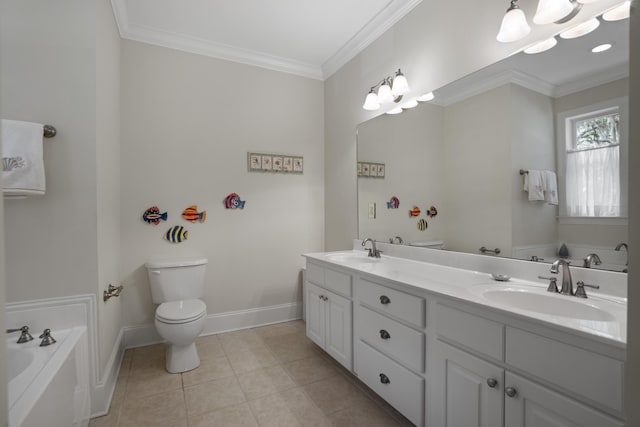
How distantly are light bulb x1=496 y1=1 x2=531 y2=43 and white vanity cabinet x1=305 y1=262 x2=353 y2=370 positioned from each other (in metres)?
1.55

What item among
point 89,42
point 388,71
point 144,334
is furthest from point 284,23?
point 144,334

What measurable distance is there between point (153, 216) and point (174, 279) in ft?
1.86

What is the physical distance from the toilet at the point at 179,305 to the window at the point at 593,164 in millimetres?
2316

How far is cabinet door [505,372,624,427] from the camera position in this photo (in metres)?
0.93

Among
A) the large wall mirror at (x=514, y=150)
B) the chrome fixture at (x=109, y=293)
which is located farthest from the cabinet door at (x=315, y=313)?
the chrome fixture at (x=109, y=293)

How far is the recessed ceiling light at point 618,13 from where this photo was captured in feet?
4.13

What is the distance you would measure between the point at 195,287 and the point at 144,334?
617mm

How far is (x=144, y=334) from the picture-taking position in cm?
266

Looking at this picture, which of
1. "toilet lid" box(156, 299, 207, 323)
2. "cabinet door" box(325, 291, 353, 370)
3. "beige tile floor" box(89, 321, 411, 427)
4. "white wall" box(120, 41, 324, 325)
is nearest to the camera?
"beige tile floor" box(89, 321, 411, 427)

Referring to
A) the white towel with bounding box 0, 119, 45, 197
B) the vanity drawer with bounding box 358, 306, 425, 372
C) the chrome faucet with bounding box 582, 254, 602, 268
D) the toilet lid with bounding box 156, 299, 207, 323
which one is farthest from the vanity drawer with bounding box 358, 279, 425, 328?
the white towel with bounding box 0, 119, 45, 197

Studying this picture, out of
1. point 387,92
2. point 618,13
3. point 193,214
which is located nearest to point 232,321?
point 193,214

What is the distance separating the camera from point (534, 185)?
1.55 metres

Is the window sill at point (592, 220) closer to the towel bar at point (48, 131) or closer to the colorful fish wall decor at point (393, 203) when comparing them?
the colorful fish wall decor at point (393, 203)

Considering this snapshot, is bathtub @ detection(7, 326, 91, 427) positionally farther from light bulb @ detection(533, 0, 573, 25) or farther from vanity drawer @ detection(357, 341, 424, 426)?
light bulb @ detection(533, 0, 573, 25)
